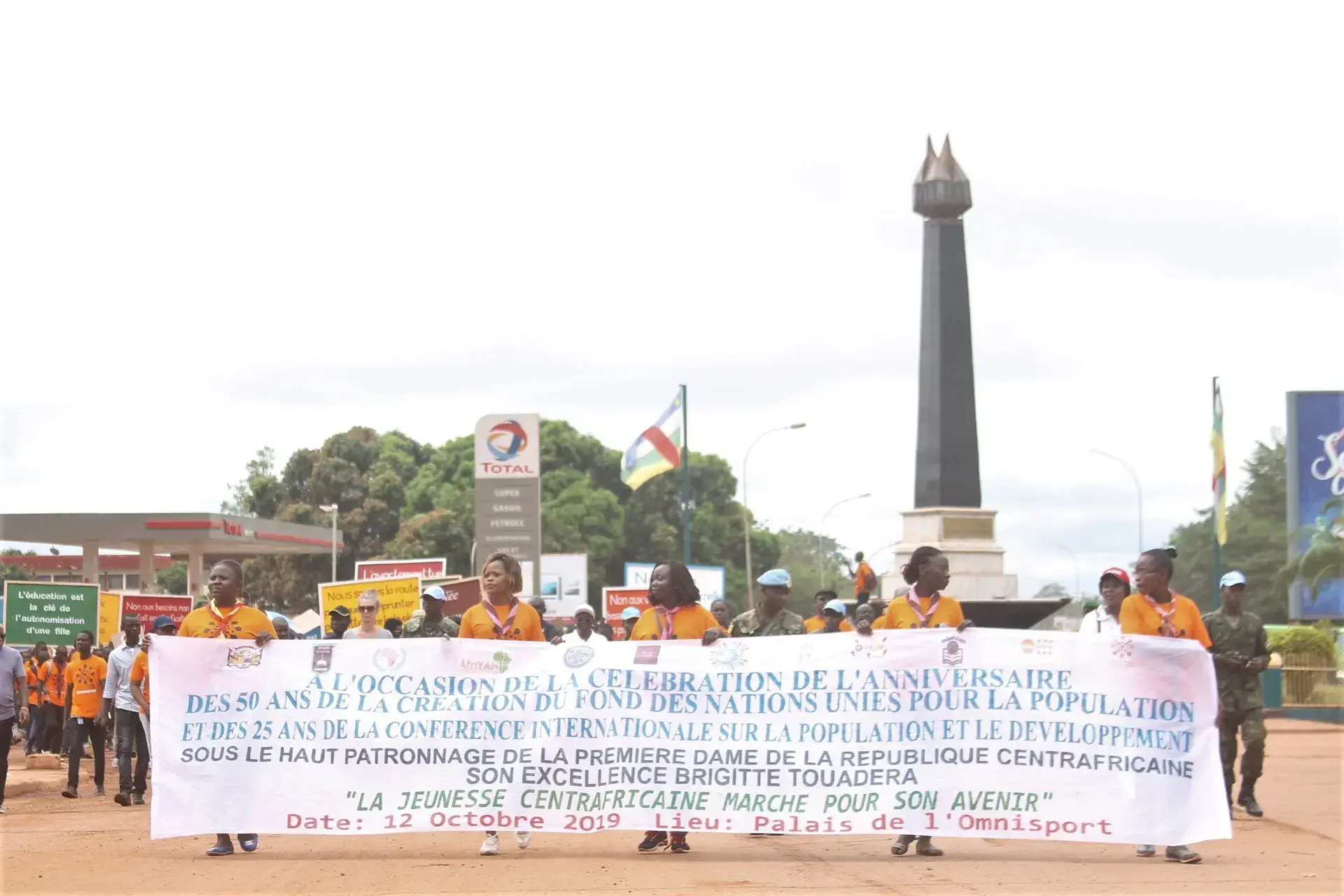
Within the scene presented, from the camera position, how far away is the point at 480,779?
11367 millimetres

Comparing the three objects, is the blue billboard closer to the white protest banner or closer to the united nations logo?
the white protest banner

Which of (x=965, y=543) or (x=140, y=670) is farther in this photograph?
(x=965, y=543)

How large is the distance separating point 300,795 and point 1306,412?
3259 cm

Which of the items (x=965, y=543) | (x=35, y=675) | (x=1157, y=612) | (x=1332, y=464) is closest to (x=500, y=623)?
(x=1157, y=612)

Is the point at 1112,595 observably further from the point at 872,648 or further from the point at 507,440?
the point at 507,440

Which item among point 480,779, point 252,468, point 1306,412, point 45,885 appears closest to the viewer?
point 45,885

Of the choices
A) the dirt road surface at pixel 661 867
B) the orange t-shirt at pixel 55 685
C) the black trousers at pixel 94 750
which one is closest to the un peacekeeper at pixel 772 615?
the dirt road surface at pixel 661 867

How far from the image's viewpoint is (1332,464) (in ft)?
131

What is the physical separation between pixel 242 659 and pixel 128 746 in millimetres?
6433

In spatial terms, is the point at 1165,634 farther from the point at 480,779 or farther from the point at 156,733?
the point at 156,733

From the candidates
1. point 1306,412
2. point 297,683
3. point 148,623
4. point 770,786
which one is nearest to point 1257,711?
point 770,786

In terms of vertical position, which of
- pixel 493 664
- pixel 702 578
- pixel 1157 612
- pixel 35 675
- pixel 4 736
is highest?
pixel 702 578

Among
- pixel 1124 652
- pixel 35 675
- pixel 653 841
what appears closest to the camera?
pixel 1124 652

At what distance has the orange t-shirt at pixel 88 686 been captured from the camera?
2216 cm
